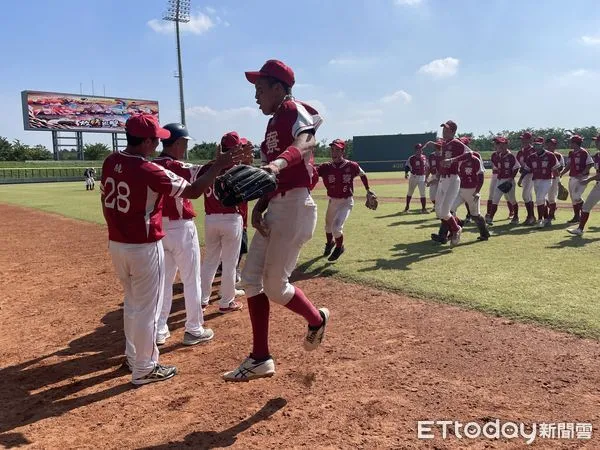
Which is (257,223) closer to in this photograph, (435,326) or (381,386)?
(381,386)

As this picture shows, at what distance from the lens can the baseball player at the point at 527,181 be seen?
11950 mm

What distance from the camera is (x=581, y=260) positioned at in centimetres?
743

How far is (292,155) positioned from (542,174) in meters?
10.7

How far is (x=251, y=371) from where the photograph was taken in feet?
11.7

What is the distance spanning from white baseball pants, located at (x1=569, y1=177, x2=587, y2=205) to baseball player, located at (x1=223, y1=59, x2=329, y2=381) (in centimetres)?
1079

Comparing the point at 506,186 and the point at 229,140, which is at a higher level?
the point at 229,140

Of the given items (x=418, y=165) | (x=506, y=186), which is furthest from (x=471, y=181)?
(x=418, y=165)

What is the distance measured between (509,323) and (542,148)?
881 centimetres

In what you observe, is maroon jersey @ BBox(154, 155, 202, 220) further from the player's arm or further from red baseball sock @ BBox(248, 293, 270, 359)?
red baseball sock @ BBox(248, 293, 270, 359)

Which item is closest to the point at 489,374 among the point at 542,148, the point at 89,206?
the point at 542,148

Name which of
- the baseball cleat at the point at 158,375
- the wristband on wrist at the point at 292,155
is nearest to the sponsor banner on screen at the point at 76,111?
the baseball cleat at the point at 158,375

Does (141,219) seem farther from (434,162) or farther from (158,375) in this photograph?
(434,162)

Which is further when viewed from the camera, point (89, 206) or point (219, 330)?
point (89, 206)

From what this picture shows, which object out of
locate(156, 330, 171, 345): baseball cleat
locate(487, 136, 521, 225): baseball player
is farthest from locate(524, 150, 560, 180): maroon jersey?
locate(156, 330, 171, 345): baseball cleat
